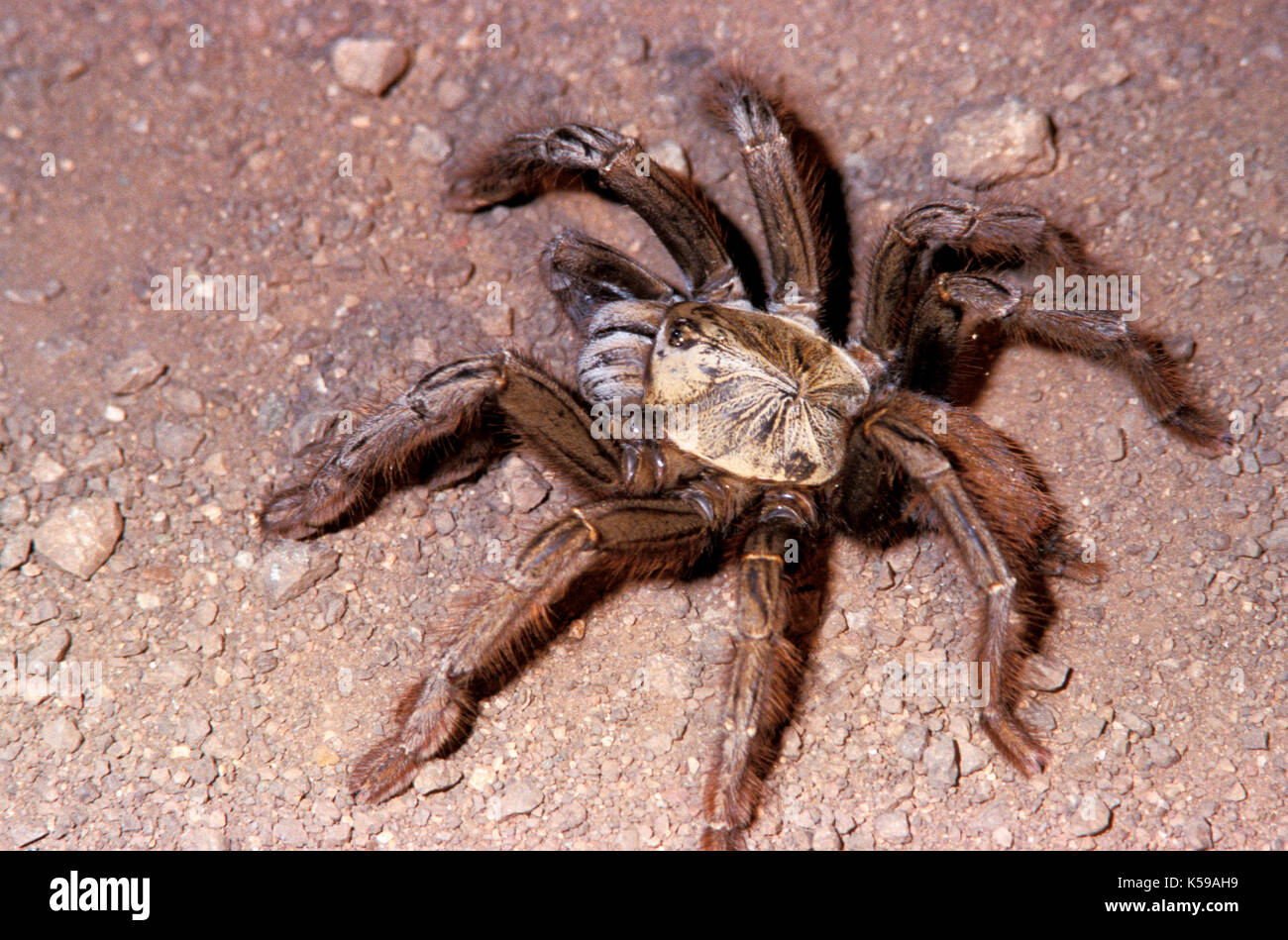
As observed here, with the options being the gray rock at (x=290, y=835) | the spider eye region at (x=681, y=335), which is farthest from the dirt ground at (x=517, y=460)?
the spider eye region at (x=681, y=335)

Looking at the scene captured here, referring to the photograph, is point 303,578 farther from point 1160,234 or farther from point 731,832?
point 1160,234

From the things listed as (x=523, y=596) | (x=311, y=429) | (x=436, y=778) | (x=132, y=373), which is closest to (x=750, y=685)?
(x=523, y=596)

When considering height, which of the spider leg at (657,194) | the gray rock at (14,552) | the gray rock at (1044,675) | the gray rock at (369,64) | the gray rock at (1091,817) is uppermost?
the gray rock at (369,64)

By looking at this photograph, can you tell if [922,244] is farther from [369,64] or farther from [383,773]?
[369,64]

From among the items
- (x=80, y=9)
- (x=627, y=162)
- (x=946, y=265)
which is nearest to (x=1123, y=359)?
(x=946, y=265)

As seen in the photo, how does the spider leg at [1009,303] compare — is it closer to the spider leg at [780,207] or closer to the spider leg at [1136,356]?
the spider leg at [1136,356]

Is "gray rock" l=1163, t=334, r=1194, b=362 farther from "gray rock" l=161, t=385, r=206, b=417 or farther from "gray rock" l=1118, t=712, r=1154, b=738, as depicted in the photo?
"gray rock" l=161, t=385, r=206, b=417
